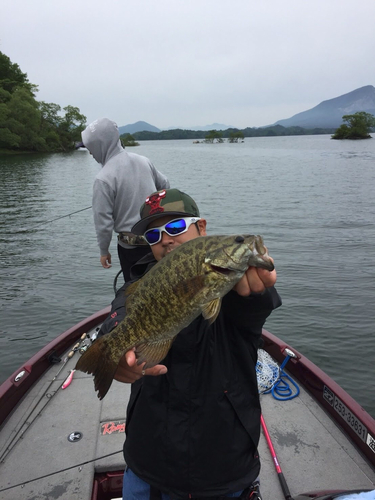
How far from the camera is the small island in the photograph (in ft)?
385

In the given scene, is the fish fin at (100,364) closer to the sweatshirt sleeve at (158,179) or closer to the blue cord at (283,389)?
the blue cord at (283,389)

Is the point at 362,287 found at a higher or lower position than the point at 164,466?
lower

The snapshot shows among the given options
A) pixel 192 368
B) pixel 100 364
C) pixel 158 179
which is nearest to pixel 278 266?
pixel 158 179

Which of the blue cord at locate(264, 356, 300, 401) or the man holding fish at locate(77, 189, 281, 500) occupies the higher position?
the man holding fish at locate(77, 189, 281, 500)

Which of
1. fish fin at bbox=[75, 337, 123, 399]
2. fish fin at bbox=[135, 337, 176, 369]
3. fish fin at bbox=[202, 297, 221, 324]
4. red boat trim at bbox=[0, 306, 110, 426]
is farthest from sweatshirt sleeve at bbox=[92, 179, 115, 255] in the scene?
fish fin at bbox=[202, 297, 221, 324]

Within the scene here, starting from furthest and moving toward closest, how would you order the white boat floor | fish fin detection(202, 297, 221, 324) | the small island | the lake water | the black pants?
the small island, the lake water, the black pants, the white boat floor, fish fin detection(202, 297, 221, 324)

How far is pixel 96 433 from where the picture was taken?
13.6 feet

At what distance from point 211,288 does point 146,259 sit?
91cm

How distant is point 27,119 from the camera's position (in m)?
76.4

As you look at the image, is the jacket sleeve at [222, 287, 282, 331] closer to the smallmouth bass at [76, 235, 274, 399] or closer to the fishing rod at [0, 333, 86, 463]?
the smallmouth bass at [76, 235, 274, 399]

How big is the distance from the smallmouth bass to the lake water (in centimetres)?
642

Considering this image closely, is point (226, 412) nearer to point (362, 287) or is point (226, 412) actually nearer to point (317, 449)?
point (317, 449)

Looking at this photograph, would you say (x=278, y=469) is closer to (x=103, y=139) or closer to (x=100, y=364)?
(x=100, y=364)

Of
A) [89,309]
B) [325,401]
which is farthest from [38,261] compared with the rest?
[325,401]
